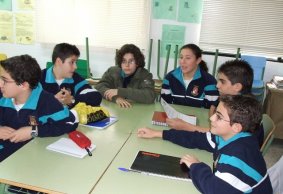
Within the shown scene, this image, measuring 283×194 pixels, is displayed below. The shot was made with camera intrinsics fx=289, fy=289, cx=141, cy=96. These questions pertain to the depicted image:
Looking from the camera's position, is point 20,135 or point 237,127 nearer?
point 237,127

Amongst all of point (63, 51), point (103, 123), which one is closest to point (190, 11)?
point (63, 51)

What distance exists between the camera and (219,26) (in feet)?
12.2

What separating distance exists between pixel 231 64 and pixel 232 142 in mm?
979

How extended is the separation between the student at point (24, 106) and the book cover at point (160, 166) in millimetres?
488

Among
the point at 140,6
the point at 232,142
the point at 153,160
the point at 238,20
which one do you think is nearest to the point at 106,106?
the point at 153,160

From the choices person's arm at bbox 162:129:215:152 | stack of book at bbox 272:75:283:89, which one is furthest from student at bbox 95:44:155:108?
stack of book at bbox 272:75:283:89

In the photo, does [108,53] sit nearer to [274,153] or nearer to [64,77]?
[64,77]

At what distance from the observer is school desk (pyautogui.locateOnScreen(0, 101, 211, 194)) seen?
3.79ft

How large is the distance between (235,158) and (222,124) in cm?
20

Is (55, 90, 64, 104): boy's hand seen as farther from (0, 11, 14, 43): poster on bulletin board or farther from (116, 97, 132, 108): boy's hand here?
(0, 11, 14, 43): poster on bulletin board

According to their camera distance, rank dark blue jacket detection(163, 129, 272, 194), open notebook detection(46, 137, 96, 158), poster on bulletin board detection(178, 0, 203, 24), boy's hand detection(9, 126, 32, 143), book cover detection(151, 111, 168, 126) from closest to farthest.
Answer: dark blue jacket detection(163, 129, 272, 194) < open notebook detection(46, 137, 96, 158) < boy's hand detection(9, 126, 32, 143) < book cover detection(151, 111, 168, 126) < poster on bulletin board detection(178, 0, 203, 24)

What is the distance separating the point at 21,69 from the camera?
1658mm

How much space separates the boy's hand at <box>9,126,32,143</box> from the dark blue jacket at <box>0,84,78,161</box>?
0.06 meters

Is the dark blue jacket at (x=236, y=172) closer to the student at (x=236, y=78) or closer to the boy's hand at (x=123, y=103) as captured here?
the student at (x=236, y=78)
